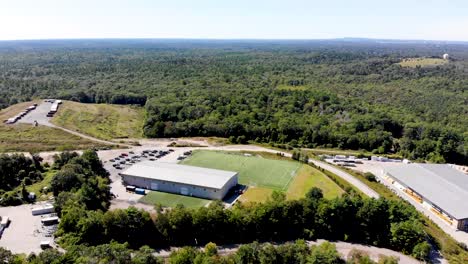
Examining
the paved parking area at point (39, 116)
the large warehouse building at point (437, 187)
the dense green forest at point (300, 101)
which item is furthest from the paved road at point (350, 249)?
the paved parking area at point (39, 116)

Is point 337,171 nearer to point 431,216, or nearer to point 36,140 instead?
point 431,216

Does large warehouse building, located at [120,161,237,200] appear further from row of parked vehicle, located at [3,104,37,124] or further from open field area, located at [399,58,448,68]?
open field area, located at [399,58,448,68]

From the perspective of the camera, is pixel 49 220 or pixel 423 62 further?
pixel 423 62

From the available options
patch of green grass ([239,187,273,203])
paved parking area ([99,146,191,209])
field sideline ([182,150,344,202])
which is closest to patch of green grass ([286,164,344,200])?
field sideline ([182,150,344,202])

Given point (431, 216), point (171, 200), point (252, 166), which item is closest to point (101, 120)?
point (252, 166)

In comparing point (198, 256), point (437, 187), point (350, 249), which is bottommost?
point (350, 249)

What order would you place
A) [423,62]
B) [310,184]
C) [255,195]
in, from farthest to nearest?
[423,62]
[310,184]
[255,195]

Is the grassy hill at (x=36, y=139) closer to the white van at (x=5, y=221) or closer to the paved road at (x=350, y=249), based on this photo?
the white van at (x=5, y=221)

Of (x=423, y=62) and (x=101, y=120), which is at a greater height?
(x=423, y=62)
